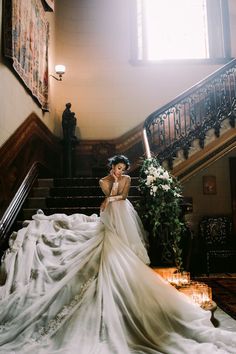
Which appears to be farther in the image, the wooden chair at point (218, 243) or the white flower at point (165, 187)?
the wooden chair at point (218, 243)

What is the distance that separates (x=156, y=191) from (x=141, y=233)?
49cm

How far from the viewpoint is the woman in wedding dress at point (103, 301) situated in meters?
2.30

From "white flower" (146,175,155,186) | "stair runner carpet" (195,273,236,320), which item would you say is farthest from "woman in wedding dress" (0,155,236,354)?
"stair runner carpet" (195,273,236,320)

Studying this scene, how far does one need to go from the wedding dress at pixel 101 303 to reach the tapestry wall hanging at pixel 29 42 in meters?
2.81

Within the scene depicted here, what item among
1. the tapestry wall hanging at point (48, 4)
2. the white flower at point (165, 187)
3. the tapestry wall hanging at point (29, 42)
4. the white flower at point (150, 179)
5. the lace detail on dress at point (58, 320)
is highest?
the tapestry wall hanging at point (48, 4)

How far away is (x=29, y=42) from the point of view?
18.5 ft

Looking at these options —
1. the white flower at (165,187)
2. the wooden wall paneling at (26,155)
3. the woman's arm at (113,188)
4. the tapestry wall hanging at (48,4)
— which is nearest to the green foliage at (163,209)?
the white flower at (165,187)

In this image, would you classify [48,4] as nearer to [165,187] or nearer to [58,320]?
[165,187]

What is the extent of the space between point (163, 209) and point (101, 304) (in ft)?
4.60

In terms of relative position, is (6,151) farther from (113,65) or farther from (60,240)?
(113,65)

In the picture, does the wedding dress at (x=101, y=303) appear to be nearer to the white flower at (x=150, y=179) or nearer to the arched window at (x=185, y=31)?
the white flower at (x=150, y=179)

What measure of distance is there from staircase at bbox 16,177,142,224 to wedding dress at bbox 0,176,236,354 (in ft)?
4.88

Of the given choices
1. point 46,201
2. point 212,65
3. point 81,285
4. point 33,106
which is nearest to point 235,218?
point 212,65

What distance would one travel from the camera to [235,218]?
25.2 feet
